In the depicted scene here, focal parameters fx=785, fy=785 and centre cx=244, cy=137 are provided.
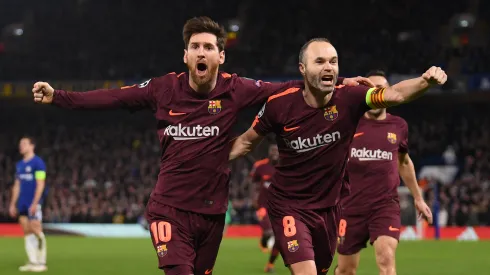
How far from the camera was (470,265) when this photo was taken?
14.1 meters

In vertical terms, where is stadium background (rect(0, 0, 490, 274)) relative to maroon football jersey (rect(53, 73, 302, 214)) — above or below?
above

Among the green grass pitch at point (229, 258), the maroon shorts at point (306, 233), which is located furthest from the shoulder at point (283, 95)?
the green grass pitch at point (229, 258)

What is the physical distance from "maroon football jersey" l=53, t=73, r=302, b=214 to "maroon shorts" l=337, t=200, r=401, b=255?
3.06 metres

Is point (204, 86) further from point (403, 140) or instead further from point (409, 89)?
point (403, 140)

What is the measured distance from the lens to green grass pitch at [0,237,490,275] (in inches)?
518

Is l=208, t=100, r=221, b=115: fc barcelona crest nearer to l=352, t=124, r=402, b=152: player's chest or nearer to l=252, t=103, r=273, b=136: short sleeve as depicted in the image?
l=252, t=103, r=273, b=136: short sleeve

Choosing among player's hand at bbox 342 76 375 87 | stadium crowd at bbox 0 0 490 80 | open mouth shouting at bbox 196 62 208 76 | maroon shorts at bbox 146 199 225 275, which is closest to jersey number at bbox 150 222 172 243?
maroon shorts at bbox 146 199 225 275

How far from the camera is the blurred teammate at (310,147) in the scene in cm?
577

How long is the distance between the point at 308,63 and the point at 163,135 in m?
1.18

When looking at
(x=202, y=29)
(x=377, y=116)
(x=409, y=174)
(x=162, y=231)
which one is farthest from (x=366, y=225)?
(x=202, y=29)

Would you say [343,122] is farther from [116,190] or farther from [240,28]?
[240,28]

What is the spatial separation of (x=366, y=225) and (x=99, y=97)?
3944mm

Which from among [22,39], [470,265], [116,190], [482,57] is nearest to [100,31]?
[22,39]

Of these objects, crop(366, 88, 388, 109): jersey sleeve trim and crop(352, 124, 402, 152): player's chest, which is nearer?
crop(366, 88, 388, 109): jersey sleeve trim
